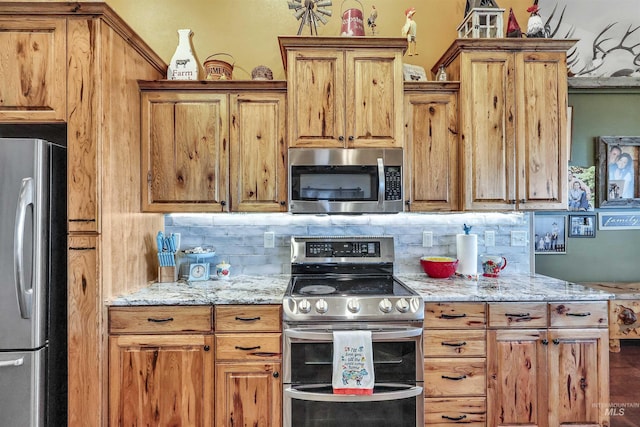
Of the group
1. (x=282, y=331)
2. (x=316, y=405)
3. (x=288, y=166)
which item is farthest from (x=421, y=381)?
(x=288, y=166)

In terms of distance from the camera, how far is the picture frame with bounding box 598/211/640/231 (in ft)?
10.9

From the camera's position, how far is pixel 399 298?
193cm

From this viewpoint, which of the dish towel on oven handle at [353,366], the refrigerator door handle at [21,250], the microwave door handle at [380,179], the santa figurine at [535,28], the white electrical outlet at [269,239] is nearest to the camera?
the refrigerator door handle at [21,250]

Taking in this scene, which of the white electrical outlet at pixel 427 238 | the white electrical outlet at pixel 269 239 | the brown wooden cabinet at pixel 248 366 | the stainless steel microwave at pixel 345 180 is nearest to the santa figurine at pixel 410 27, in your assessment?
the stainless steel microwave at pixel 345 180

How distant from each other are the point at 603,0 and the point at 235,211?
3.76 metres

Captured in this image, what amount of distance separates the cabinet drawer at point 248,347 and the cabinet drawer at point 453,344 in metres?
0.83

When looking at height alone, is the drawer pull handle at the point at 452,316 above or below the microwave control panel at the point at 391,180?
below

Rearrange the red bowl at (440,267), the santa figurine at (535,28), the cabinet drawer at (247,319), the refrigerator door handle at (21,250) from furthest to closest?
the red bowl at (440,267) < the santa figurine at (535,28) < the cabinet drawer at (247,319) < the refrigerator door handle at (21,250)

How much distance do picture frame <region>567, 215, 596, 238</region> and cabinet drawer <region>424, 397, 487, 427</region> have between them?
2168 millimetres

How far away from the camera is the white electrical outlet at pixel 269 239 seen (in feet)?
8.76

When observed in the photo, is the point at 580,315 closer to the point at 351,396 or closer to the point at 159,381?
the point at 351,396

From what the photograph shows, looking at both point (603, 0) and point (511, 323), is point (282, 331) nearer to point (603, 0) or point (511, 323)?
point (511, 323)

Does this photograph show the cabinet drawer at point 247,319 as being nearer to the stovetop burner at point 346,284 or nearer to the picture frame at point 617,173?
the stovetop burner at point 346,284

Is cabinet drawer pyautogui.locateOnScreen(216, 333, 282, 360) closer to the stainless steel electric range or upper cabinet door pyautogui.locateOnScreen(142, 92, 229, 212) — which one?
the stainless steel electric range
